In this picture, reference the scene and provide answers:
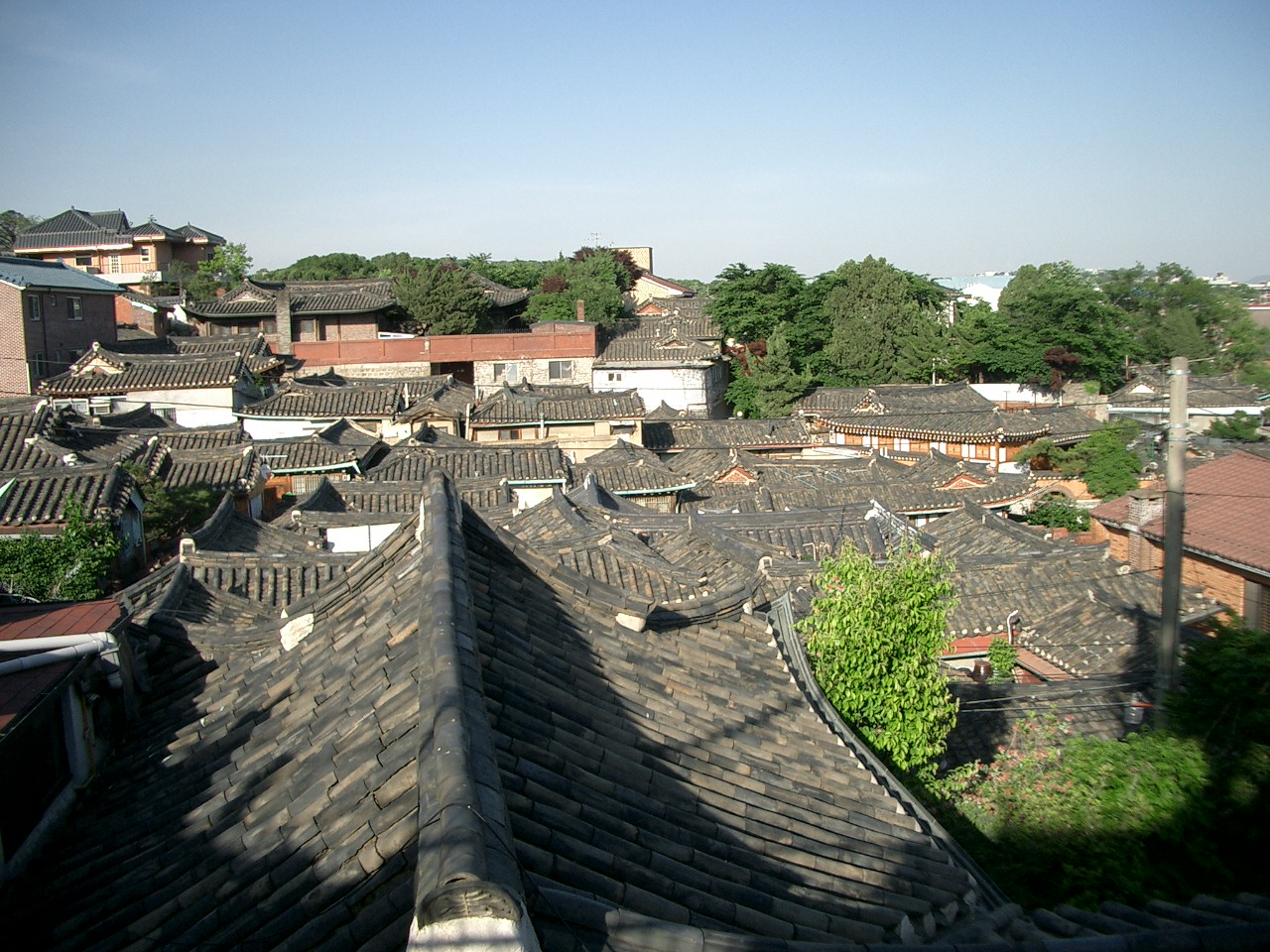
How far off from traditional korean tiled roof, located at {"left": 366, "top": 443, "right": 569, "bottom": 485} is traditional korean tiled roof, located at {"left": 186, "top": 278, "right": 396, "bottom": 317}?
2315 centimetres

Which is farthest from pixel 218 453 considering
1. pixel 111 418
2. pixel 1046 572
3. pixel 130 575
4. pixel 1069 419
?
pixel 1069 419

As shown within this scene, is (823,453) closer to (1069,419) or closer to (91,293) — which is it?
(1069,419)

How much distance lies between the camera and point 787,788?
5543 mm

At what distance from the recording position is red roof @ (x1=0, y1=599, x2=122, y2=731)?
5.33 meters

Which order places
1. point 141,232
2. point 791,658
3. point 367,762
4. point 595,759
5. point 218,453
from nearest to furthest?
point 367,762 → point 595,759 → point 791,658 → point 218,453 → point 141,232

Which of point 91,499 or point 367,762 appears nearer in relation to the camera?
point 367,762

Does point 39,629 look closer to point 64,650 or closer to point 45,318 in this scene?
point 64,650

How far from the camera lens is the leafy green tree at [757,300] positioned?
49.6 meters

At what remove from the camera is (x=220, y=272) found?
61.0 m

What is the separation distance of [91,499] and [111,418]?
12.8 m

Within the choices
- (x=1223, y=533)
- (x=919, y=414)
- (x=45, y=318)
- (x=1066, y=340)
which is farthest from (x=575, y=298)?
(x=1223, y=533)

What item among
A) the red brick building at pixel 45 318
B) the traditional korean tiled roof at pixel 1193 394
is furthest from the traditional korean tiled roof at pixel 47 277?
the traditional korean tiled roof at pixel 1193 394

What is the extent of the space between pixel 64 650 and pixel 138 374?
31162 mm

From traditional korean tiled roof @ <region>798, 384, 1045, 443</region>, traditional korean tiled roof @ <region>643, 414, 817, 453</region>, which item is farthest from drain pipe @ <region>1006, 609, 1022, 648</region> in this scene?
traditional korean tiled roof @ <region>798, 384, 1045, 443</region>
